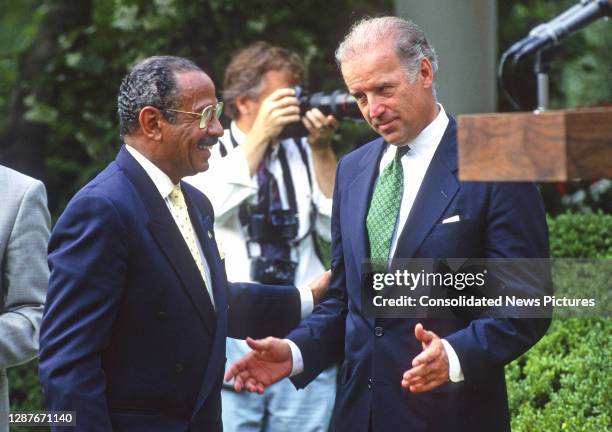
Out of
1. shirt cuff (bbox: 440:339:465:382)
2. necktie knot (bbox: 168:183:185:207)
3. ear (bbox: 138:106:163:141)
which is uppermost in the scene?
ear (bbox: 138:106:163:141)

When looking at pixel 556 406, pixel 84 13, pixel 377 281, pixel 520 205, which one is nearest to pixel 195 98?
pixel 377 281

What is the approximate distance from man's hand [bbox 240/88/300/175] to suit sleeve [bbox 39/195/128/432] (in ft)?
4.73

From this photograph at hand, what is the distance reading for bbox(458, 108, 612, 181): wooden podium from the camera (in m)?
1.62

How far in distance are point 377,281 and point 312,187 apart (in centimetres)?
141

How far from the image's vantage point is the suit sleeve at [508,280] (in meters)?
2.73

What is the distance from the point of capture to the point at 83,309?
105 inches

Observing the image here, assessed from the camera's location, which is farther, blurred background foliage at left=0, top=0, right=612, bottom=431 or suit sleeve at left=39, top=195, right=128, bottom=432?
blurred background foliage at left=0, top=0, right=612, bottom=431

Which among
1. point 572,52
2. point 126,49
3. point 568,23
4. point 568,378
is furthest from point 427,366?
point 572,52

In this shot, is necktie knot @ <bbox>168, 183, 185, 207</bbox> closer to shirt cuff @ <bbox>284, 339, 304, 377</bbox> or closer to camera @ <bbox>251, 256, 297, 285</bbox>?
shirt cuff @ <bbox>284, 339, 304, 377</bbox>

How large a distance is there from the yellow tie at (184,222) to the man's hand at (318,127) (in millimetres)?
1217

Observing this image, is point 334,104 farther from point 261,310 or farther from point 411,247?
point 411,247

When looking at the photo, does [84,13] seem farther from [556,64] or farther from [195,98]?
[195,98]

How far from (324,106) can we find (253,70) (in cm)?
38

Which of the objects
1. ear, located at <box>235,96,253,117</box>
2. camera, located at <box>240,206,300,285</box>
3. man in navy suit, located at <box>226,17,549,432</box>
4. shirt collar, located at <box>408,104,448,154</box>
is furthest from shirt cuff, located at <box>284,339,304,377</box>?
ear, located at <box>235,96,253,117</box>
